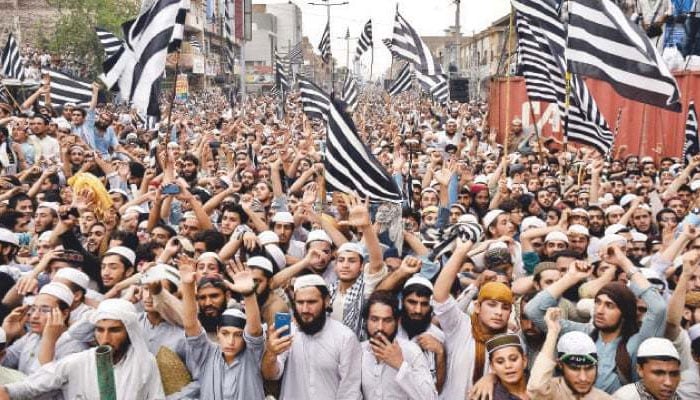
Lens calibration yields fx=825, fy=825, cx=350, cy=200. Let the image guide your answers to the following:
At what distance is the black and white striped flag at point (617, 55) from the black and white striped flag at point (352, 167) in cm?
218

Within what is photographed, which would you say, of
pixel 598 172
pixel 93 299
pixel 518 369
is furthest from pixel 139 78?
pixel 518 369

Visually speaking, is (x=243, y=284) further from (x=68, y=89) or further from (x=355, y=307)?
(x=68, y=89)

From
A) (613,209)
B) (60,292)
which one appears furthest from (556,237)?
(60,292)

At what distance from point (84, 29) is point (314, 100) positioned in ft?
77.0

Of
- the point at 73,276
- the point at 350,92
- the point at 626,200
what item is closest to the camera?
the point at 73,276

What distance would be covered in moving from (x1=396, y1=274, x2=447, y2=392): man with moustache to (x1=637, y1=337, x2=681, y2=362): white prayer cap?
3.47 ft

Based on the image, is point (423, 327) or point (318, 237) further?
point (318, 237)

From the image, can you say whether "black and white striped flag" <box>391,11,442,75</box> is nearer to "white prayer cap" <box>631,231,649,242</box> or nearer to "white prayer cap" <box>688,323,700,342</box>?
"white prayer cap" <box>631,231,649,242</box>

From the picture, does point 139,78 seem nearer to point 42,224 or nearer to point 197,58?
point 42,224

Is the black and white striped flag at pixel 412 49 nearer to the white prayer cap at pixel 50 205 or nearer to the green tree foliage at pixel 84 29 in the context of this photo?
the white prayer cap at pixel 50 205

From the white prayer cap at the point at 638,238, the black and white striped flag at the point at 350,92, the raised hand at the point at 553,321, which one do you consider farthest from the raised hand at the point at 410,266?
the black and white striped flag at the point at 350,92

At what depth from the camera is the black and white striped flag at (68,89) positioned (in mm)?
13125

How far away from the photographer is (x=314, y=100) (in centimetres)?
1523

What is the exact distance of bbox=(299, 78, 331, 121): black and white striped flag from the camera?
594 inches
